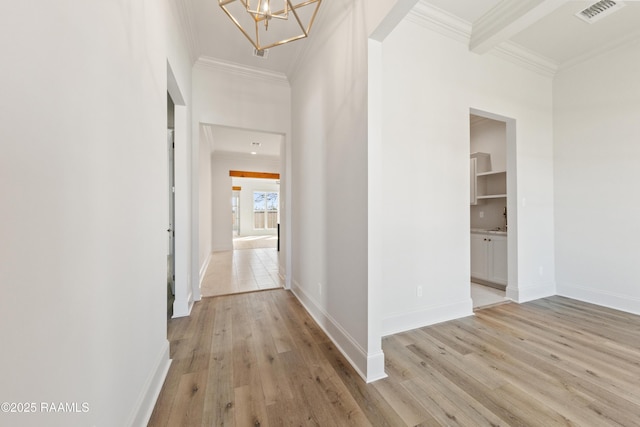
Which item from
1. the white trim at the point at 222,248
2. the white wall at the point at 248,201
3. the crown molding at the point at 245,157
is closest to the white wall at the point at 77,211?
the white trim at the point at 222,248

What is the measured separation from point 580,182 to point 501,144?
1.28 metres

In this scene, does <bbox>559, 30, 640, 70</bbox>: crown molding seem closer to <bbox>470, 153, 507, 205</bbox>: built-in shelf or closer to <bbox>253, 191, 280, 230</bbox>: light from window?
<bbox>470, 153, 507, 205</bbox>: built-in shelf

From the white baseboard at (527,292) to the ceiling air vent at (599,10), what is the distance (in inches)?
119

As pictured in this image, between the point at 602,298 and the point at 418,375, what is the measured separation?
3038mm

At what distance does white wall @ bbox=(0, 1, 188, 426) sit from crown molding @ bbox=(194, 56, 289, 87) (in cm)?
184

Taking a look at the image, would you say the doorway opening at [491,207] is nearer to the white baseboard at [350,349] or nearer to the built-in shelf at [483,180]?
the built-in shelf at [483,180]

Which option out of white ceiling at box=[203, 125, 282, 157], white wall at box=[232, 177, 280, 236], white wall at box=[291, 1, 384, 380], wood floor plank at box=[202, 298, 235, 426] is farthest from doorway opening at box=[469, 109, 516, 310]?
white wall at box=[232, 177, 280, 236]

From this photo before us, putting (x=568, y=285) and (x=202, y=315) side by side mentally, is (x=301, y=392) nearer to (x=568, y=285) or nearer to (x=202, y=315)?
(x=202, y=315)

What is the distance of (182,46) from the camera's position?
2.36 meters

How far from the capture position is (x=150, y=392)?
134 cm

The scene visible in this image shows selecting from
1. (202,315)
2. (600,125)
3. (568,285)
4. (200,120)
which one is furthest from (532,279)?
(200,120)

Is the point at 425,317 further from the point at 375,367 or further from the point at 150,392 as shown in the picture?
the point at 150,392

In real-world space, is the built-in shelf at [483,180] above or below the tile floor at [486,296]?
above

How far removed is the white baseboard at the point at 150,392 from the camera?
1.17 m
